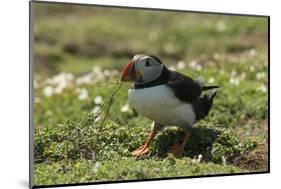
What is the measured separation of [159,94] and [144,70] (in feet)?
0.64

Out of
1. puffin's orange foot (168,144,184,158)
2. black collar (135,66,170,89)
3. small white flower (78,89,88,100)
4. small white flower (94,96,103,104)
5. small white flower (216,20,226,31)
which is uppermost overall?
small white flower (216,20,226,31)

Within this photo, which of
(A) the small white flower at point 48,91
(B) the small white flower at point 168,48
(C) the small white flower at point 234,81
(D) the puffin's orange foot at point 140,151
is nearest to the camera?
(D) the puffin's orange foot at point 140,151

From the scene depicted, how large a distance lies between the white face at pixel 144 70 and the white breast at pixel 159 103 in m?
0.07

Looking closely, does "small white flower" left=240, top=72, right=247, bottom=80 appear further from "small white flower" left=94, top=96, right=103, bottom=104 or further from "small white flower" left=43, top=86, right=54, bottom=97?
"small white flower" left=43, top=86, right=54, bottom=97

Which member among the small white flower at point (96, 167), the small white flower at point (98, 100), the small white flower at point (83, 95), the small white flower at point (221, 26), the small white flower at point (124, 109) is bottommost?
the small white flower at point (96, 167)

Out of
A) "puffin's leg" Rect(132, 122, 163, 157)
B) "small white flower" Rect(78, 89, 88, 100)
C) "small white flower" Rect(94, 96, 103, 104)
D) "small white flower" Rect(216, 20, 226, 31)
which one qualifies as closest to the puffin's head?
"puffin's leg" Rect(132, 122, 163, 157)

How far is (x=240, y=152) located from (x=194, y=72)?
1290 mm

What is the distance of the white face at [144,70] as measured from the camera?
4.83 metres

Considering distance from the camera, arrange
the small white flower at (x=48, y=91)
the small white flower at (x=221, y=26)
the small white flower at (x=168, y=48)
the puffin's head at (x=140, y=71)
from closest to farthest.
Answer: the puffin's head at (x=140, y=71) < the small white flower at (x=48, y=91) < the small white flower at (x=168, y=48) < the small white flower at (x=221, y=26)

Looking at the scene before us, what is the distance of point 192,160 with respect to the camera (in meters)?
4.96

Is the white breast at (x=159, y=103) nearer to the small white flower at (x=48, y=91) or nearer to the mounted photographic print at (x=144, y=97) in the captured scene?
the mounted photographic print at (x=144, y=97)

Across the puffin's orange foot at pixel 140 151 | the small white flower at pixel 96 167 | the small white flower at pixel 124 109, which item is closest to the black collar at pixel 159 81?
the puffin's orange foot at pixel 140 151

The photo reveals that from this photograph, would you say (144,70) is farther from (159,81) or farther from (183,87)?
(183,87)

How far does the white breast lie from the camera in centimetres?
479
